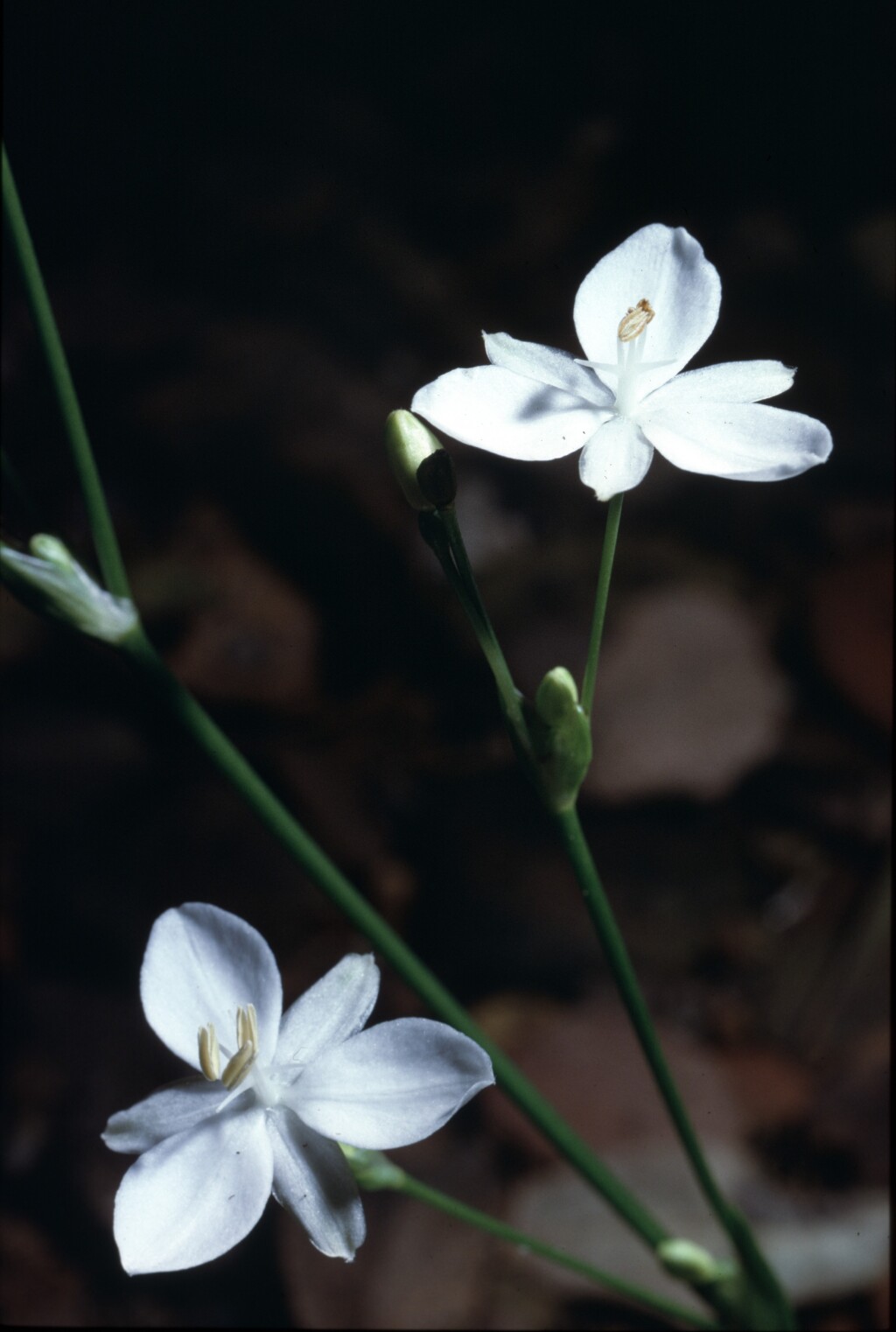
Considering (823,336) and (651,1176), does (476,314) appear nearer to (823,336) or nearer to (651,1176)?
(823,336)

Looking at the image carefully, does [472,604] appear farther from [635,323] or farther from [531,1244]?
[531,1244]

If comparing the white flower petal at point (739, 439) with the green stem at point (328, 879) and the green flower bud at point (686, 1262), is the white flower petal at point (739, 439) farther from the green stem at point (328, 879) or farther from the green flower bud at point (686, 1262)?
the green flower bud at point (686, 1262)

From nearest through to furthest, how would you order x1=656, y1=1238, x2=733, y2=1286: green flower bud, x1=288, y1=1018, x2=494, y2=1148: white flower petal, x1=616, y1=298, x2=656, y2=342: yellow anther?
x1=288, y1=1018, x2=494, y2=1148: white flower petal → x1=616, y1=298, x2=656, y2=342: yellow anther → x1=656, y1=1238, x2=733, y2=1286: green flower bud

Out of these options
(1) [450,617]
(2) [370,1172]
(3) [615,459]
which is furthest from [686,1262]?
(1) [450,617]

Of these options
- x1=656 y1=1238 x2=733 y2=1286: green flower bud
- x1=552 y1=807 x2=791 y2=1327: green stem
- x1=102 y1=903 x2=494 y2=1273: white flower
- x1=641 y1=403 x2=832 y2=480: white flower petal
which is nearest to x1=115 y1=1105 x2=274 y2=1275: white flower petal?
x1=102 y1=903 x2=494 y2=1273: white flower

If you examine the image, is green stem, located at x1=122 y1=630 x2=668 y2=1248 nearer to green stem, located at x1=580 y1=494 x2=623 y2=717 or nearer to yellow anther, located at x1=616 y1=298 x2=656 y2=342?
green stem, located at x1=580 y1=494 x2=623 y2=717
